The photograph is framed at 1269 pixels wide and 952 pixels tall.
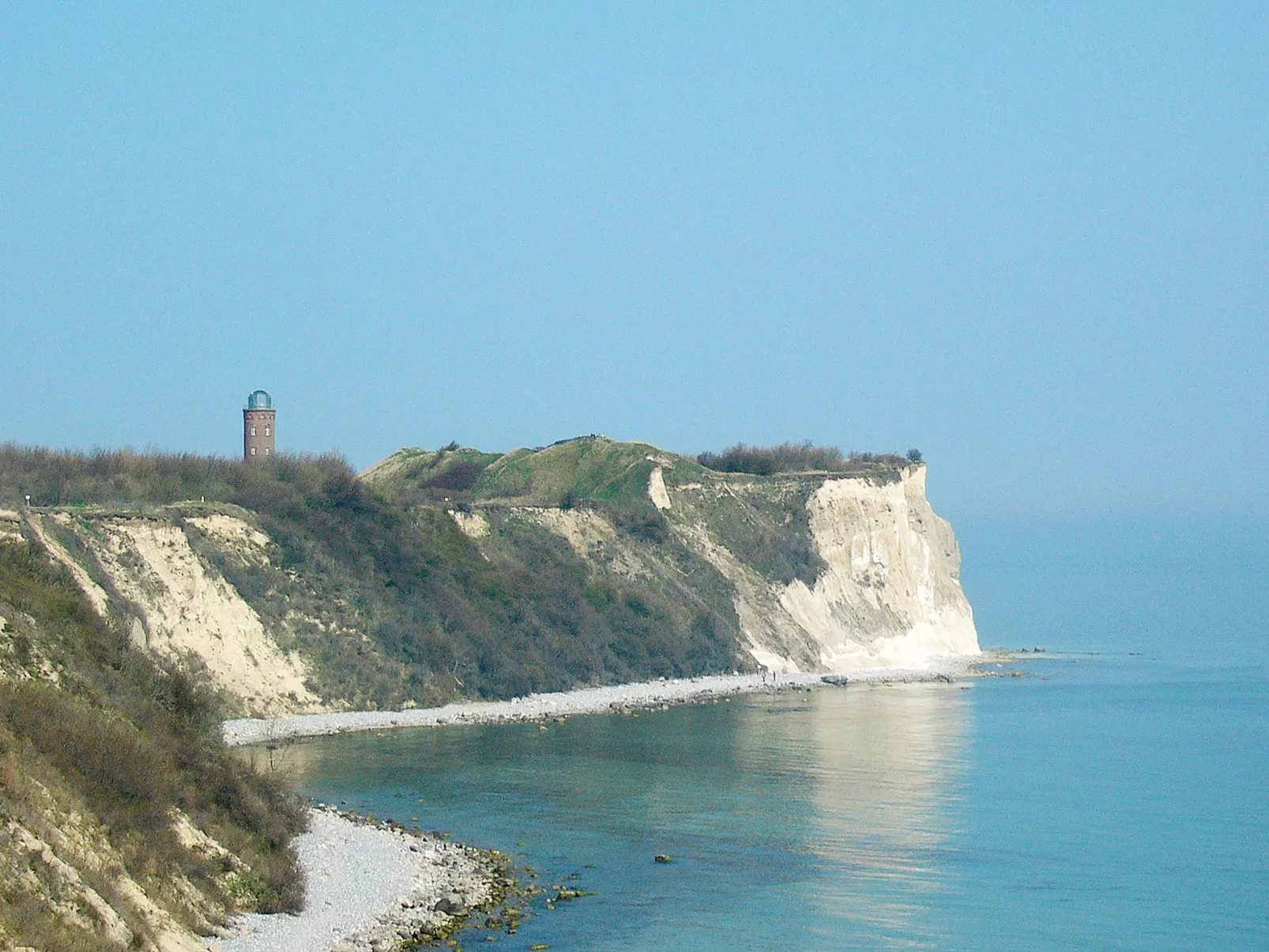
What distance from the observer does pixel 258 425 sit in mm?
83250

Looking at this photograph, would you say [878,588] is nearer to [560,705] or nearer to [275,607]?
[560,705]

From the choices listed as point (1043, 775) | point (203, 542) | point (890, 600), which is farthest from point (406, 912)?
point (890, 600)

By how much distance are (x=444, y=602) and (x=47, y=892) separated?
4231cm

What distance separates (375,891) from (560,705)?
30583 mm

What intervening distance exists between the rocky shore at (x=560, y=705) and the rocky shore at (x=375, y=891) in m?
12.4

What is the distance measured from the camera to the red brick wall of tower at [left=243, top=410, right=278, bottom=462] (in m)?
82.8

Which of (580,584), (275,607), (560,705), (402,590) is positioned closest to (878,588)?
(580,584)

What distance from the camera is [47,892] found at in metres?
19.7

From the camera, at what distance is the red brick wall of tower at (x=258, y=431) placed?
272 feet

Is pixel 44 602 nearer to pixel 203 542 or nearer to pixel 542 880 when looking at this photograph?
pixel 542 880

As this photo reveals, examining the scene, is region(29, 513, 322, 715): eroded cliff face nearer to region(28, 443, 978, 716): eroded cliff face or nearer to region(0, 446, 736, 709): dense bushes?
region(28, 443, 978, 716): eroded cliff face

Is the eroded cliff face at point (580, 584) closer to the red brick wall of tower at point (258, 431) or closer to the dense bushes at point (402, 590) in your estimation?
the dense bushes at point (402, 590)

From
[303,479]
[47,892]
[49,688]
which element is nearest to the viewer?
[47,892]

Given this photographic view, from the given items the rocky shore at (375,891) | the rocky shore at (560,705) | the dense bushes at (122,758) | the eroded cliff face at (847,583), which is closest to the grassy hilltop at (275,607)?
the dense bushes at (122,758)
